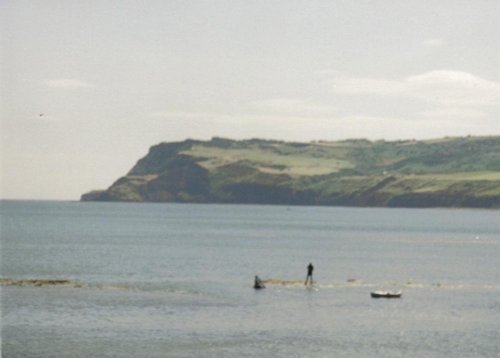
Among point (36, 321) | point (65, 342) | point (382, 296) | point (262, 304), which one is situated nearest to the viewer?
→ point (65, 342)

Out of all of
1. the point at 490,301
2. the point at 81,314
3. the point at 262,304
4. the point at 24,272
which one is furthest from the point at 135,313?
the point at 24,272

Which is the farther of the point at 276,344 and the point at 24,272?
the point at 24,272

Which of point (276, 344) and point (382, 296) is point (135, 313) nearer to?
point (276, 344)

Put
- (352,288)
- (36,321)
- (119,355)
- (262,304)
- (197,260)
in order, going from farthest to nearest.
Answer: (197,260) < (352,288) < (262,304) < (36,321) < (119,355)

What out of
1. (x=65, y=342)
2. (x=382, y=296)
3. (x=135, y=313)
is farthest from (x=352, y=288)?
(x=65, y=342)

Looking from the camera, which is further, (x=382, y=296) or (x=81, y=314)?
(x=382, y=296)

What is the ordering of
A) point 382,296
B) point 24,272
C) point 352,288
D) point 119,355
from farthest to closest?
point 24,272
point 352,288
point 382,296
point 119,355

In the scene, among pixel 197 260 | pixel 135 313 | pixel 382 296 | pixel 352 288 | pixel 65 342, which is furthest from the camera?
pixel 197 260

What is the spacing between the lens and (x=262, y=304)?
294 ft

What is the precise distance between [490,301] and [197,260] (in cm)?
6878

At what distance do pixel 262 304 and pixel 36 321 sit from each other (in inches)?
936

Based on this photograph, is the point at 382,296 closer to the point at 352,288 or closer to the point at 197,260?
the point at 352,288

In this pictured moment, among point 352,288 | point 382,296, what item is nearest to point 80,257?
point 352,288

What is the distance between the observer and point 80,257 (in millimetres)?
157875
